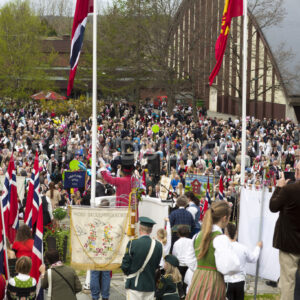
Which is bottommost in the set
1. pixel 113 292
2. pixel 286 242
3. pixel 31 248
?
pixel 113 292

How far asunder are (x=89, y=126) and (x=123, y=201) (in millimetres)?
25519

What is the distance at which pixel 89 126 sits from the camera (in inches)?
1403

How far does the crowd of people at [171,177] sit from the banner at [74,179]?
1.11ft

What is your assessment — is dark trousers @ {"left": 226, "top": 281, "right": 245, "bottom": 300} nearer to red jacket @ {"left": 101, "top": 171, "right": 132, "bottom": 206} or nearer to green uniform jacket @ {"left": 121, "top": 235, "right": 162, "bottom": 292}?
green uniform jacket @ {"left": 121, "top": 235, "right": 162, "bottom": 292}

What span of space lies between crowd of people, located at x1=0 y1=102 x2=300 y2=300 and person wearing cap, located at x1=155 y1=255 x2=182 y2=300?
0.04ft

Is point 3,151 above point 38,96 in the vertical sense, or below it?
below

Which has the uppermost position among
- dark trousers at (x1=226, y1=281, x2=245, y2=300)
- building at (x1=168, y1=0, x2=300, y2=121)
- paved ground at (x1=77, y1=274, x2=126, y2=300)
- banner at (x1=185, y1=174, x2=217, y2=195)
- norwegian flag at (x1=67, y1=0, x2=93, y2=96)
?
building at (x1=168, y1=0, x2=300, y2=121)

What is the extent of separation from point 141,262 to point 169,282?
1011 millimetres

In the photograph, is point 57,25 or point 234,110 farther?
point 57,25

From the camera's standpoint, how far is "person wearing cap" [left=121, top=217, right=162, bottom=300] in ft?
23.9

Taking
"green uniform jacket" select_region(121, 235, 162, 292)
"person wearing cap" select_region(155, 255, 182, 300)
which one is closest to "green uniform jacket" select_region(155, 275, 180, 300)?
"person wearing cap" select_region(155, 255, 182, 300)

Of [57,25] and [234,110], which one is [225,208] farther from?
[57,25]

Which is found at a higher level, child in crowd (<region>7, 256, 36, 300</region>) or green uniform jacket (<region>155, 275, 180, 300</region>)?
child in crowd (<region>7, 256, 36, 300</region>)

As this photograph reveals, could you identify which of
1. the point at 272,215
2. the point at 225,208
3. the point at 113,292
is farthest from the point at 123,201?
the point at 225,208
